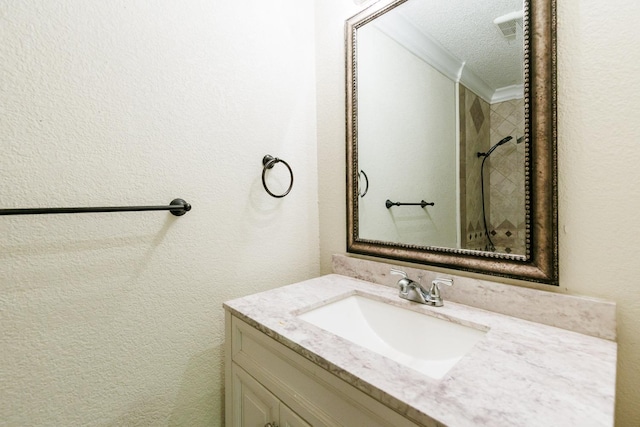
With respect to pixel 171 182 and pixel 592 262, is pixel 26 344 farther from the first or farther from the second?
pixel 592 262

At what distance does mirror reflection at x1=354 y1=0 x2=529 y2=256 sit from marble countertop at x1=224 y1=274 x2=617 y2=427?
22 cm

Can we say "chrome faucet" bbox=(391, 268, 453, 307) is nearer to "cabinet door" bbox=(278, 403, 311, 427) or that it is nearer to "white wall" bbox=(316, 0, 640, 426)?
"white wall" bbox=(316, 0, 640, 426)

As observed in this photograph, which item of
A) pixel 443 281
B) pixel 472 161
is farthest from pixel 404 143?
pixel 443 281

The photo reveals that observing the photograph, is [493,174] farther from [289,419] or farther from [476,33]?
[289,419]

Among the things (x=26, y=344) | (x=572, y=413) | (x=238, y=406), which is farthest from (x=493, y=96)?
(x=26, y=344)

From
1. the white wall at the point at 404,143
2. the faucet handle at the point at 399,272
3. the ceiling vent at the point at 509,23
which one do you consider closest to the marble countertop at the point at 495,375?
the faucet handle at the point at 399,272

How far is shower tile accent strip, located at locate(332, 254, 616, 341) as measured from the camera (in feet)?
2.09

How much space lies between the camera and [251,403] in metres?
0.78

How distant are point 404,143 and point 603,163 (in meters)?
0.55

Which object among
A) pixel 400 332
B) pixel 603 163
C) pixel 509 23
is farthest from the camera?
pixel 400 332

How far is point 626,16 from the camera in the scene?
0.62 metres

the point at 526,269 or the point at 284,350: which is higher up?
the point at 526,269

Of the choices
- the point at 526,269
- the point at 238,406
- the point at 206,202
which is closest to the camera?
the point at 526,269

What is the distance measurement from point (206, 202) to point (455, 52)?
95 cm
